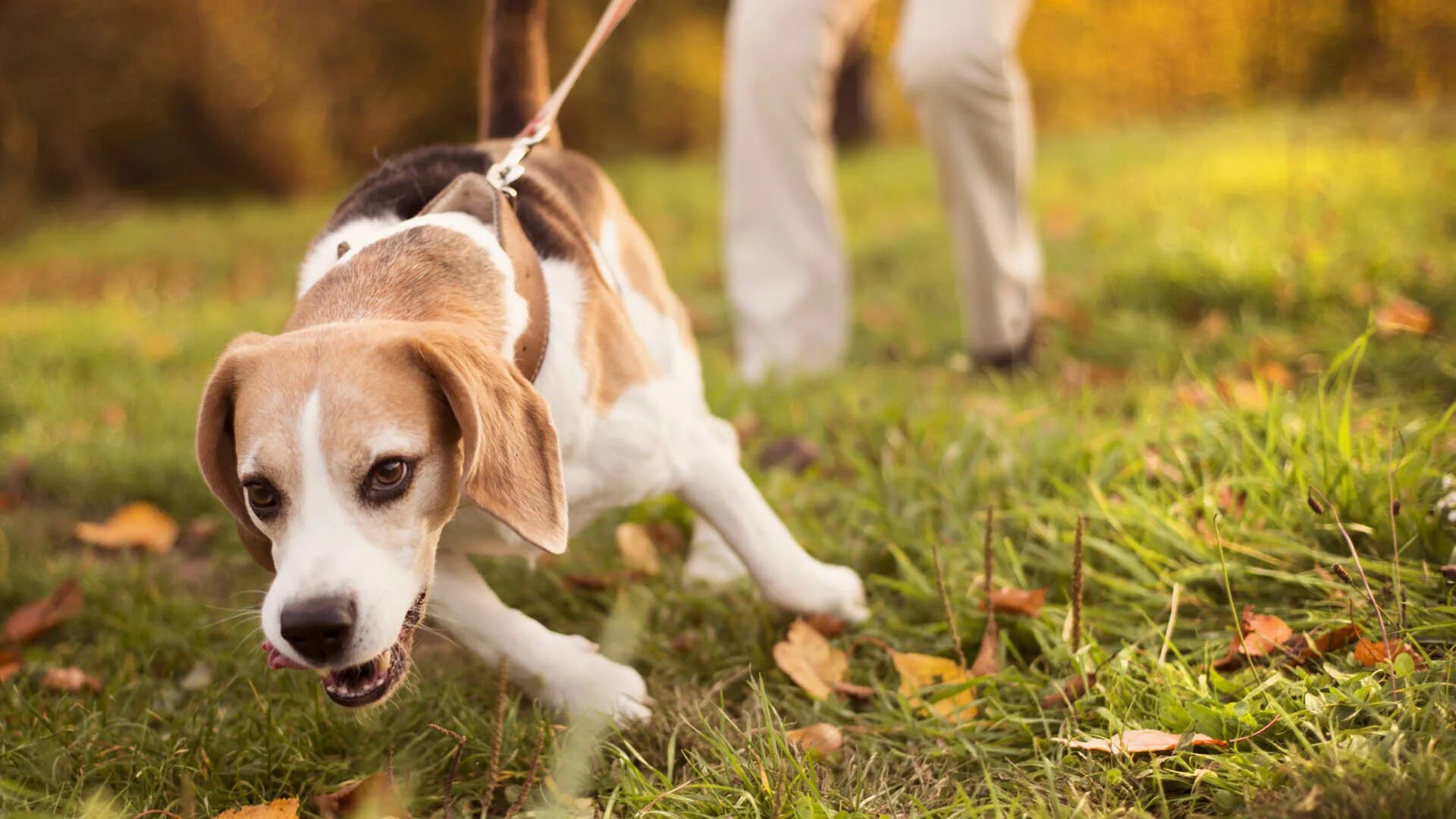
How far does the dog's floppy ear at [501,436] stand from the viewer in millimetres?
1718

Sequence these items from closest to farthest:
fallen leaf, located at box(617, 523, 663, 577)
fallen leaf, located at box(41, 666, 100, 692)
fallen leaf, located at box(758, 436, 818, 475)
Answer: fallen leaf, located at box(41, 666, 100, 692) → fallen leaf, located at box(617, 523, 663, 577) → fallen leaf, located at box(758, 436, 818, 475)

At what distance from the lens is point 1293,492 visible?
2.47 meters

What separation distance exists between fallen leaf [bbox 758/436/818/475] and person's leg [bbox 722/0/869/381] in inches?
30.7

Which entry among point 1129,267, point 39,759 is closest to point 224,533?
point 39,759

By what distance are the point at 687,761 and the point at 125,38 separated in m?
9.70

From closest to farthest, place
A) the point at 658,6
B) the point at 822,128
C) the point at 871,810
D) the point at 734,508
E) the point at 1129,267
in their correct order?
the point at 871,810, the point at 734,508, the point at 822,128, the point at 1129,267, the point at 658,6

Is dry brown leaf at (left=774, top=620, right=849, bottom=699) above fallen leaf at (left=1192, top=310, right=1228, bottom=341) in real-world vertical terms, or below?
above

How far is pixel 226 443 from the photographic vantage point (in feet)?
6.24

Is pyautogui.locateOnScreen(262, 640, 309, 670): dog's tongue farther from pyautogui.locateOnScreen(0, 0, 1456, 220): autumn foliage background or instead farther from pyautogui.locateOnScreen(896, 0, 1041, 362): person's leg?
pyautogui.locateOnScreen(0, 0, 1456, 220): autumn foliage background

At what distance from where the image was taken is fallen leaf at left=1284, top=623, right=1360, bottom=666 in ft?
6.59

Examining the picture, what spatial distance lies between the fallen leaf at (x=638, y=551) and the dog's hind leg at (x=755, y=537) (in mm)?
400

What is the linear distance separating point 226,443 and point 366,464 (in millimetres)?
359

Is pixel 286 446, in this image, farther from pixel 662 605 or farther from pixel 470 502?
pixel 662 605

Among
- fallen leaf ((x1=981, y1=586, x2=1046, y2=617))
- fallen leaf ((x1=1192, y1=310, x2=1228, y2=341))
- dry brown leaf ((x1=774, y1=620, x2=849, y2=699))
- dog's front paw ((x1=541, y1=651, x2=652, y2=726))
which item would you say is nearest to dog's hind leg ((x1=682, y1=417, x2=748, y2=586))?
dry brown leaf ((x1=774, y1=620, x2=849, y2=699))
